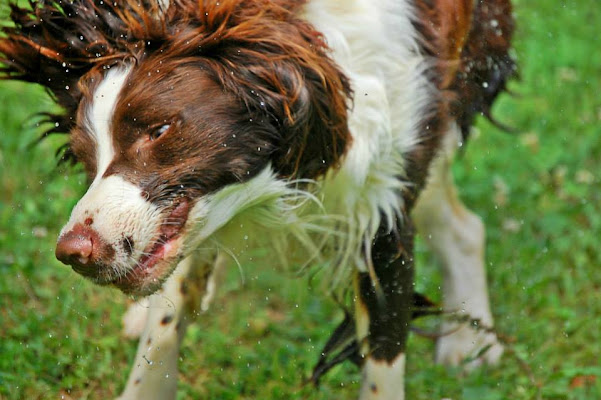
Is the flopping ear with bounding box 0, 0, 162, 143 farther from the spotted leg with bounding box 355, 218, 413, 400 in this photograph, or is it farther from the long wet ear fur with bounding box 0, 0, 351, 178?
the spotted leg with bounding box 355, 218, 413, 400

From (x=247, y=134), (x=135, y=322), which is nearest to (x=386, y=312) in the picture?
(x=247, y=134)

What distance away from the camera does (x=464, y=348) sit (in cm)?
444

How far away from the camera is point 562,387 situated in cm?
411

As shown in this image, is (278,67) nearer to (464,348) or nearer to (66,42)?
(66,42)

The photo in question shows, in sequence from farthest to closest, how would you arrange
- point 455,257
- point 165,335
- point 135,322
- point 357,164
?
point 455,257
point 135,322
point 165,335
point 357,164

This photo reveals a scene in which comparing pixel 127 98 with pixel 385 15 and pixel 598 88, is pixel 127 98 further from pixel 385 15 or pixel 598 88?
pixel 598 88

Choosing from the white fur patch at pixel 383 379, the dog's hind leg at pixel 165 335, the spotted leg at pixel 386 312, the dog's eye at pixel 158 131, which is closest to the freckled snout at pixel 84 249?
the dog's eye at pixel 158 131

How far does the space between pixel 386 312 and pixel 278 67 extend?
104cm

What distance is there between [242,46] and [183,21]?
0.19 meters

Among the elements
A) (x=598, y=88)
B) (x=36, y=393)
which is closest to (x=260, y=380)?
(x=36, y=393)

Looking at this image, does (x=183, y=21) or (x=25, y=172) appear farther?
(x=25, y=172)

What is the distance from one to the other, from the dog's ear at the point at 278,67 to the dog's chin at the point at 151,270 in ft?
1.42

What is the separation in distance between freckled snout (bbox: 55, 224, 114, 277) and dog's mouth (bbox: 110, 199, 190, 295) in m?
0.10

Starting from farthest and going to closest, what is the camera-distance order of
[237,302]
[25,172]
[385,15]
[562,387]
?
[25,172] → [237,302] → [562,387] → [385,15]
